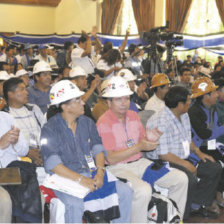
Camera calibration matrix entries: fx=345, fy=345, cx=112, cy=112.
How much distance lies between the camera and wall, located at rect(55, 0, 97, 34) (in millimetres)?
15066

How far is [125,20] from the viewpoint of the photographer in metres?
14.1

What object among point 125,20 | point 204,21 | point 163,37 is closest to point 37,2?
point 125,20

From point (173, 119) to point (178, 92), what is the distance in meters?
0.25

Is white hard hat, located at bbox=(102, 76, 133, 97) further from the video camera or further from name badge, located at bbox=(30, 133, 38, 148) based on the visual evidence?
the video camera

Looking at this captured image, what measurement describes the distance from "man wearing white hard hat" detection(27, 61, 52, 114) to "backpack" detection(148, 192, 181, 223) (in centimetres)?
199

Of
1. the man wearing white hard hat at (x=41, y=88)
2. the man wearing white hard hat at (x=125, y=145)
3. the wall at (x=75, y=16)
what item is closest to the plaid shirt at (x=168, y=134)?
the man wearing white hard hat at (x=125, y=145)

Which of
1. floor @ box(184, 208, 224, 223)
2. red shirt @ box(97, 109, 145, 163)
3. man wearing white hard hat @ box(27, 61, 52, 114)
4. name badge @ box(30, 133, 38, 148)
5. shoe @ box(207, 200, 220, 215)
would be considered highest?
man wearing white hard hat @ box(27, 61, 52, 114)

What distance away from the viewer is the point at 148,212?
8.87 ft

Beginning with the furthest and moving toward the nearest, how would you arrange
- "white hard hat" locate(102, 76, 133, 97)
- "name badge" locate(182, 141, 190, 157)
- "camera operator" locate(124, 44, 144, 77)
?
"camera operator" locate(124, 44, 144, 77) → "name badge" locate(182, 141, 190, 157) → "white hard hat" locate(102, 76, 133, 97)

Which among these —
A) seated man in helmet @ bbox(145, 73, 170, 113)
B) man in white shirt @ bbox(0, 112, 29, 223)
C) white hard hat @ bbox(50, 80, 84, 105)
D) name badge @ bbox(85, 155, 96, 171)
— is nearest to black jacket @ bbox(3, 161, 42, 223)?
man in white shirt @ bbox(0, 112, 29, 223)

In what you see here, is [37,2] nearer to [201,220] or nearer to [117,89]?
[117,89]

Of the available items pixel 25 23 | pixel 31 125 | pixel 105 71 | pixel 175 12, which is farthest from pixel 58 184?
pixel 25 23

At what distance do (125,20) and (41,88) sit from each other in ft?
34.5

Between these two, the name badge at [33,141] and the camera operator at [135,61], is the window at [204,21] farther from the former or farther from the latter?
the name badge at [33,141]
